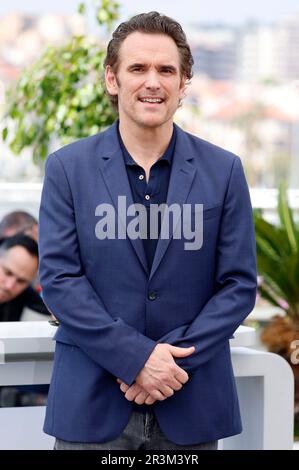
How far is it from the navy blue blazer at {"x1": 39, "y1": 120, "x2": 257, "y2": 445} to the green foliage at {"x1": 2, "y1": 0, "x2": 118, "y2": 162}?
7.94 ft

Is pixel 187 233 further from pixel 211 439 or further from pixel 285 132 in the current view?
pixel 285 132

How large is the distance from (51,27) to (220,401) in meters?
15.2

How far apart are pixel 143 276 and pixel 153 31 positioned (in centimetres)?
Answer: 54

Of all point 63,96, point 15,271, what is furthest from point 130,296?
point 63,96

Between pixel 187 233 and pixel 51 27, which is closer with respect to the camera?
pixel 187 233

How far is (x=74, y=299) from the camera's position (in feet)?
6.25

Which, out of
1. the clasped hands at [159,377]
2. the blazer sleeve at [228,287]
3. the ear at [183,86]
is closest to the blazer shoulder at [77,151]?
the ear at [183,86]

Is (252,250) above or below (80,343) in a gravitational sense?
above

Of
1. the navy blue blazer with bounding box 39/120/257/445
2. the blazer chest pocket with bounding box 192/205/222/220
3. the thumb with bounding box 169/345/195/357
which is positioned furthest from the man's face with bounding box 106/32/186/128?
the thumb with bounding box 169/345/195/357

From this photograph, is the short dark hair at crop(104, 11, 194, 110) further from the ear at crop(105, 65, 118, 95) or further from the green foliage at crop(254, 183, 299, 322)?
the green foliage at crop(254, 183, 299, 322)

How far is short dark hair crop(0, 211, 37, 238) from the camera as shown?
4098 mm

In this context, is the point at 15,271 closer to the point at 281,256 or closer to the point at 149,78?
the point at 149,78

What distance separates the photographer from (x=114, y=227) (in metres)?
1.93

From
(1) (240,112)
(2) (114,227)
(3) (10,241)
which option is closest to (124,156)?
(2) (114,227)
